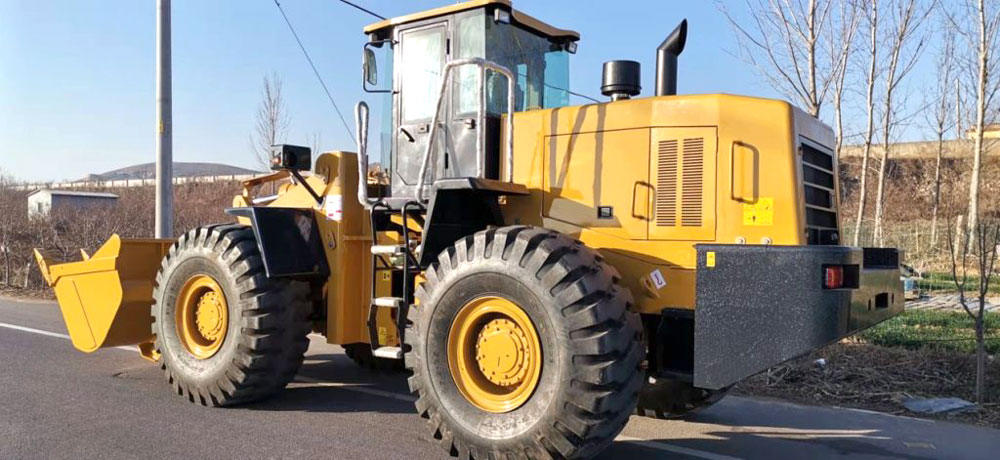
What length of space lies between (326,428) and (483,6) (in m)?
3.30

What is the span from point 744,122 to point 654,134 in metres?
0.55

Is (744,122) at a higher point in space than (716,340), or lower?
higher

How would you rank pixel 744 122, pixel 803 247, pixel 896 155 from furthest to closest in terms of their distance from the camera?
1. pixel 896 155
2. pixel 744 122
3. pixel 803 247

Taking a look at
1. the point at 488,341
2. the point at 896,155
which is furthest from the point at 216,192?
the point at 488,341

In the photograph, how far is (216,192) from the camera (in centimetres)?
3609

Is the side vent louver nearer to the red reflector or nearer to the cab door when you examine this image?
the red reflector

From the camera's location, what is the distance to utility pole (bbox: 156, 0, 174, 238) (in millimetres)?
11320

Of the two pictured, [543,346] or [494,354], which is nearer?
[543,346]

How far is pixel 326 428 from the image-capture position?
5.56 metres

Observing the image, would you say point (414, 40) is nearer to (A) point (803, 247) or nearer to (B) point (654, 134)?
(B) point (654, 134)

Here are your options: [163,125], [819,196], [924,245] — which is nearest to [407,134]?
[819,196]

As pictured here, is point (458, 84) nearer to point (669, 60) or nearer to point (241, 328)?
point (669, 60)

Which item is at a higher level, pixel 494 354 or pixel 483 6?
pixel 483 6

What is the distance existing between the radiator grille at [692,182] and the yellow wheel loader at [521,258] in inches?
0.5
